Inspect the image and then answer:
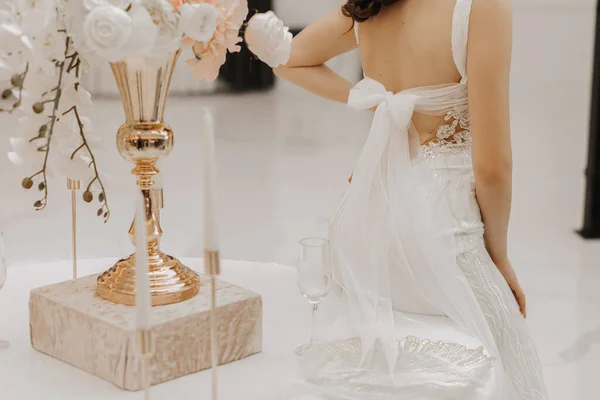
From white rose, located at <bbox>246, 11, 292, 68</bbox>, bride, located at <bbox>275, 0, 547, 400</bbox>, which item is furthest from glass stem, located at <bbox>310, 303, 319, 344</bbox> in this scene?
white rose, located at <bbox>246, 11, 292, 68</bbox>

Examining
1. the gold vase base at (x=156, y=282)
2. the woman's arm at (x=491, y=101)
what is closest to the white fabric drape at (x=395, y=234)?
the woman's arm at (x=491, y=101)

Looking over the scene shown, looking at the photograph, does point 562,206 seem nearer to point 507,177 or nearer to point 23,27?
point 507,177

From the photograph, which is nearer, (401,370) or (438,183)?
(401,370)

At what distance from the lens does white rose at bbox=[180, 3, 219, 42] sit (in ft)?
4.05

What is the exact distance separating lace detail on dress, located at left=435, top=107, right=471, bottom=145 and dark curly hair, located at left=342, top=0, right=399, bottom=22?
30 centimetres

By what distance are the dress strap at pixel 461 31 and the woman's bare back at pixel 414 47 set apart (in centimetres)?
3

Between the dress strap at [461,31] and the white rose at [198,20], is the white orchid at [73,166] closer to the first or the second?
the white rose at [198,20]

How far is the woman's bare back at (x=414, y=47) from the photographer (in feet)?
6.19

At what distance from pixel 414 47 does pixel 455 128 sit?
0.21 meters

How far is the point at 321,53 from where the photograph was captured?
2.34 metres

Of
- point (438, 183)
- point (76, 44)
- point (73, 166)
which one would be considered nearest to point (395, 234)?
point (438, 183)

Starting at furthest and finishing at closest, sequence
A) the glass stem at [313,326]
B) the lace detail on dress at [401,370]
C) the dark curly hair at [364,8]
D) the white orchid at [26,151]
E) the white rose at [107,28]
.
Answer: the dark curly hair at [364,8] → the glass stem at [313,326] → the white orchid at [26,151] → the lace detail on dress at [401,370] → the white rose at [107,28]

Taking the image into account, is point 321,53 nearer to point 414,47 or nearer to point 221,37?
point 414,47

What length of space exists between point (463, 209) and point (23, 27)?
103 centimetres
